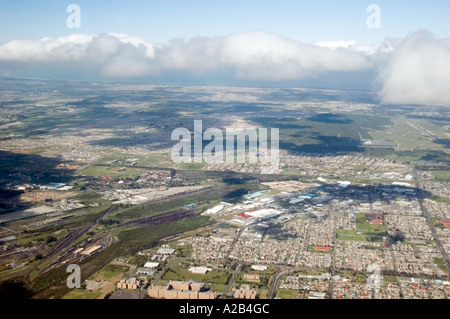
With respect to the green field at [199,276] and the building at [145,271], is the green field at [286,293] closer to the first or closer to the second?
the green field at [199,276]

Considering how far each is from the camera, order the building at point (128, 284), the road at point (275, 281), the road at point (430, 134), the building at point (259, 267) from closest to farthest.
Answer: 1. the road at point (275, 281)
2. the building at point (128, 284)
3. the building at point (259, 267)
4. the road at point (430, 134)

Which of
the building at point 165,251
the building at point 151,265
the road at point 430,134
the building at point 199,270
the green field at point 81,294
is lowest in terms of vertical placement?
the green field at point 81,294

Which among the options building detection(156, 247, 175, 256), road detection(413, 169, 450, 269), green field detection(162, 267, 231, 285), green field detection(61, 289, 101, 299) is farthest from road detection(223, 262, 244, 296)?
road detection(413, 169, 450, 269)

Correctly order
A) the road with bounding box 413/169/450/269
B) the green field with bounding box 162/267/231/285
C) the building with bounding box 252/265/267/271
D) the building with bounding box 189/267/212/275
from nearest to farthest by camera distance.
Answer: the green field with bounding box 162/267/231/285, the building with bounding box 189/267/212/275, the building with bounding box 252/265/267/271, the road with bounding box 413/169/450/269

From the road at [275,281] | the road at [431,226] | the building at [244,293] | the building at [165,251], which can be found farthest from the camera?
the building at [165,251]

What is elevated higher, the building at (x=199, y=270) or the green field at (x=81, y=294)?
the building at (x=199, y=270)

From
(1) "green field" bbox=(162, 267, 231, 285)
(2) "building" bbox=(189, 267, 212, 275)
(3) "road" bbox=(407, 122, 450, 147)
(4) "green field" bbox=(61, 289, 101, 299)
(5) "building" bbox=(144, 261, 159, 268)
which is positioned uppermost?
(3) "road" bbox=(407, 122, 450, 147)

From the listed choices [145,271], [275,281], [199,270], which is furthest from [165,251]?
[275,281]

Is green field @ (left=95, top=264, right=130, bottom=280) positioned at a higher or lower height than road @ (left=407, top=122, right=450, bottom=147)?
lower

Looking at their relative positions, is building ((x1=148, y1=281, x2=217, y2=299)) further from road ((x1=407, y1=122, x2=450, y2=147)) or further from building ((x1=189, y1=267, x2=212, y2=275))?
road ((x1=407, y1=122, x2=450, y2=147))

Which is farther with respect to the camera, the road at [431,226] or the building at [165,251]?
the building at [165,251]

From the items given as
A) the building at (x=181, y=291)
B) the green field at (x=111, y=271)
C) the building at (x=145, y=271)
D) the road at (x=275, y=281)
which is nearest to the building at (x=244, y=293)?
the road at (x=275, y=281)

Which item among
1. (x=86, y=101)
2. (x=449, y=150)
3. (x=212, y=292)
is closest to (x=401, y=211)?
(x=212, y=292)
